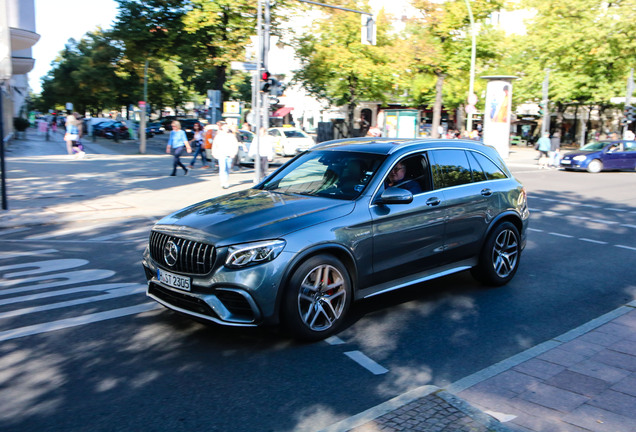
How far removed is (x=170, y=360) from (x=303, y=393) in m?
1.15

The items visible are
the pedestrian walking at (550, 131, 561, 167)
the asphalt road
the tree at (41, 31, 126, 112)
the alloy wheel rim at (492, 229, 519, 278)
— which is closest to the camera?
the asphalt road

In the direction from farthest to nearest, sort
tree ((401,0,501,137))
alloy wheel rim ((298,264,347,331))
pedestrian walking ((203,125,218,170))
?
tree ((401,0,501,137)) < pedestrian walking ((203,125,218,170)) < alloy wheel rim ((298,264,347,331))

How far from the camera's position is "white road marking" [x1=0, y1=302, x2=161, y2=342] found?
502 cm

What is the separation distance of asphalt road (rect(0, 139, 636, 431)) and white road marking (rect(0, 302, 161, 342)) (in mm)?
18

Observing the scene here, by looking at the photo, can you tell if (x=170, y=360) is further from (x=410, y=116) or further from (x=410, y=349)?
(x=410, y=116)

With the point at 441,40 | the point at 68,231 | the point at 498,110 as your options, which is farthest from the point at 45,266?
the point at 441,40

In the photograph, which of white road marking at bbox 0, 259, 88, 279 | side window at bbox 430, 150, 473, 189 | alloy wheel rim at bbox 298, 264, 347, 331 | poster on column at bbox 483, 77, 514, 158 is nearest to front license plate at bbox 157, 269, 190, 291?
alloy wheel rim at bbox 298, 264, 347, 331

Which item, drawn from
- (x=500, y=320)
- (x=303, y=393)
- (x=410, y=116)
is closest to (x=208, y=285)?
(x=303, y=393)

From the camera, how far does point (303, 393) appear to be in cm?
398

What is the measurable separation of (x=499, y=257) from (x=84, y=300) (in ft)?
14.9

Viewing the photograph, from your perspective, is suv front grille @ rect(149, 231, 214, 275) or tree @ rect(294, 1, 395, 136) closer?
suv front grille @ rect(149, 231, 214, 275)

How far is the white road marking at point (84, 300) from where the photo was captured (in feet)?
18.2

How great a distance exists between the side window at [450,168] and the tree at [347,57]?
100 ft

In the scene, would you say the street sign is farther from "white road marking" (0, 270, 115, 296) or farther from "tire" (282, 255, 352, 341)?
"tire" (282, 255, 352, 341)
